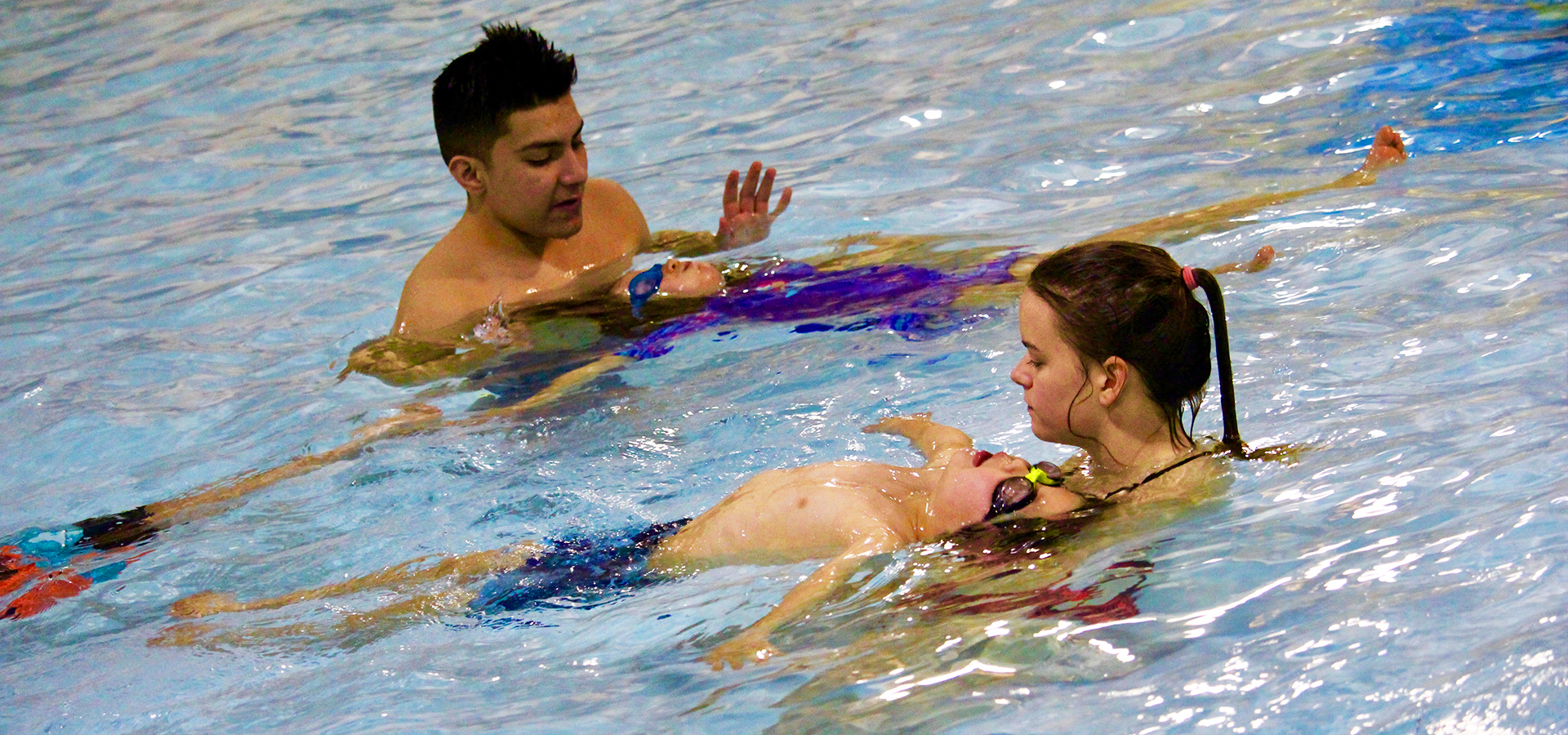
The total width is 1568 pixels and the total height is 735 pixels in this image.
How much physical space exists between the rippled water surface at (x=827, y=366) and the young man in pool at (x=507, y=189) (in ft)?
1.31

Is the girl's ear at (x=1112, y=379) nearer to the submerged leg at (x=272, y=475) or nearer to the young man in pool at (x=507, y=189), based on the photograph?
the young man in pool at (x=507, y=189)

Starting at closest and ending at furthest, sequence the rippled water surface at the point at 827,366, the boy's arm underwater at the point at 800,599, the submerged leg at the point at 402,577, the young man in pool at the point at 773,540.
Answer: the rippled water surface at the point at 827,366 → the boy's arm underwater at the point at 800,599 → the young man in pool at the point at 773,540 → the submerged leg at the point at 402,577

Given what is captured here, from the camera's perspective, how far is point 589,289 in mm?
4977

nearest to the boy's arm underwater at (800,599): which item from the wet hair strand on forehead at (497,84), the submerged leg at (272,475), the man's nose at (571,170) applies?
the submerged leg at (272,475)

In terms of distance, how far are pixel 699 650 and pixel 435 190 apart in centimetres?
484

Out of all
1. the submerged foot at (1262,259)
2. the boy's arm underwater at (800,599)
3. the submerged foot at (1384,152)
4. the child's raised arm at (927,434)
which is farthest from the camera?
the submerged foot at (1384,152)

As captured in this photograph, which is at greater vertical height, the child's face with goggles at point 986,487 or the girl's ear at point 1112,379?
the girl's ear at point 1112,379

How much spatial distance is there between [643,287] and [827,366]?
0.75 metres

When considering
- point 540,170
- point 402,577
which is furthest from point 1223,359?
point 540,170

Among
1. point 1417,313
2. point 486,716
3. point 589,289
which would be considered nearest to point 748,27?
point 589,289

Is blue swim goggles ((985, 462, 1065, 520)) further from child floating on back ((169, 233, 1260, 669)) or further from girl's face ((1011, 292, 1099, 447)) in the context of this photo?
girl's face ((1011, 292, 1099, 447))

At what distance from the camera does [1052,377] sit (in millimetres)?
2951

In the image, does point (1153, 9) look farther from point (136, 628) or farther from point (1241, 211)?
point (136, 628)

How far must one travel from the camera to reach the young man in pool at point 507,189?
448cm
